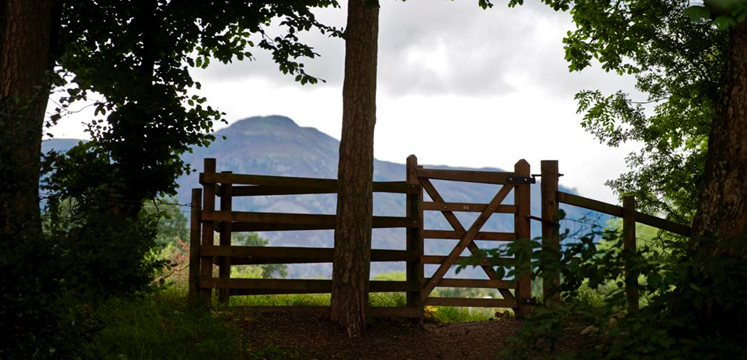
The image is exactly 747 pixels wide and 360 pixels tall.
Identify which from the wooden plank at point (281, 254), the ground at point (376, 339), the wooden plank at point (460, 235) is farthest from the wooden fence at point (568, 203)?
the wooden plank at point (281, 254)

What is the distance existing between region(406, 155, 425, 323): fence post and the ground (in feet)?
1.12

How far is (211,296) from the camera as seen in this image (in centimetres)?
1077

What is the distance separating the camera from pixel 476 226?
11539 mm

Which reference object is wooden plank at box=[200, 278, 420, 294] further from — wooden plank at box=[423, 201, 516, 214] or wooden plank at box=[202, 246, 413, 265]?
wooden plank at box=[423, 201, 516, 214]

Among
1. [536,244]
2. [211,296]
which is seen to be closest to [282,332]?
[211,296]

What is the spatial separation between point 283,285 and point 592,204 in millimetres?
4461

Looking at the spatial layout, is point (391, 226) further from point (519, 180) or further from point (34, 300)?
point (34, 300)

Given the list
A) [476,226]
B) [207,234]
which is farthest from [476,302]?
[207,234]

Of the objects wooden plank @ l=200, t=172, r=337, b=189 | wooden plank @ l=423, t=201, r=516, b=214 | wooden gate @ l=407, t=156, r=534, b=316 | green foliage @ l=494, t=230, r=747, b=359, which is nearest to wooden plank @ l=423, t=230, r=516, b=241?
wooden gate @ l=407, t=156, r=534, b=316

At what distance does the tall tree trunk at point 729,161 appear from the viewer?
7520 mm

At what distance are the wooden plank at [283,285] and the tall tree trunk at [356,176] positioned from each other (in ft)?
1.70

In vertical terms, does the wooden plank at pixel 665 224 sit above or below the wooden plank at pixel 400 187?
below

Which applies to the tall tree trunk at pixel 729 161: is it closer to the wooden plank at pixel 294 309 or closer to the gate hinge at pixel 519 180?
the gate hinge at pixel 519 180

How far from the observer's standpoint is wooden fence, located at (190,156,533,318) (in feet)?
34.9
